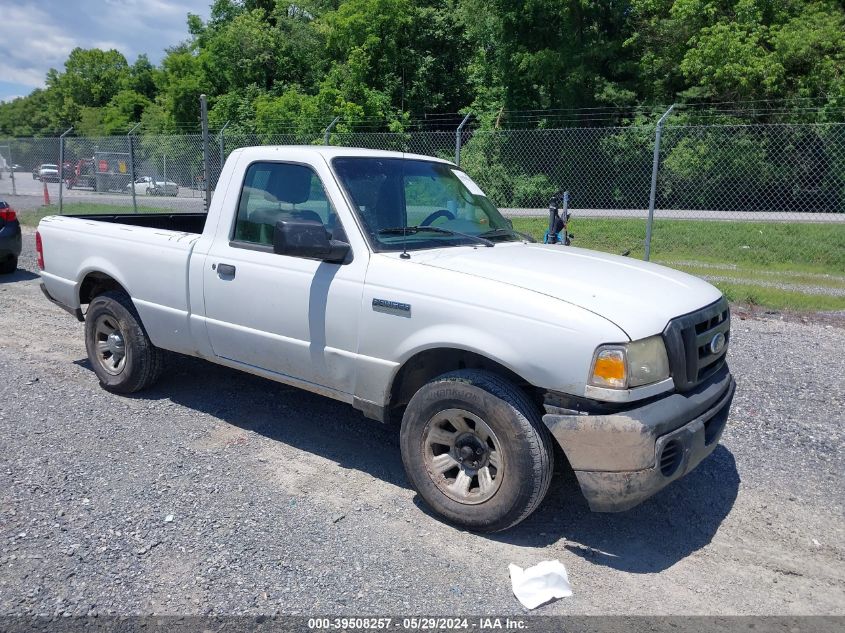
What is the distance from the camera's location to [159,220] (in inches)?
260

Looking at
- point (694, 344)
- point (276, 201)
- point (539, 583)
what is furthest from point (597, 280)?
point (276, 201)

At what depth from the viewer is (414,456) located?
3.82 m

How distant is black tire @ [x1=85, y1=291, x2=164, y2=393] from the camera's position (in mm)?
5395

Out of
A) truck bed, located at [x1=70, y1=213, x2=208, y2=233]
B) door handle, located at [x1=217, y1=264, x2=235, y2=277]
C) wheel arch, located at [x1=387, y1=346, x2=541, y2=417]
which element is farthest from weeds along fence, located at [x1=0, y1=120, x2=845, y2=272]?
wheel arch, located at [x1=387, y1=346, x2=541, y2=417]

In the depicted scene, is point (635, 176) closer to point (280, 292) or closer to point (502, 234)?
point (502, 234)

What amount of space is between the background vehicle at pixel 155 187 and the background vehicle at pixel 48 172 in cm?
764

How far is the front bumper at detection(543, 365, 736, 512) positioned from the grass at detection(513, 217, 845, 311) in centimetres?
781

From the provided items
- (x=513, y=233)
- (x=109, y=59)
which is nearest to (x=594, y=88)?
(x=513, y=233)

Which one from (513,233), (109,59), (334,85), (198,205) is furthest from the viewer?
(109,59)

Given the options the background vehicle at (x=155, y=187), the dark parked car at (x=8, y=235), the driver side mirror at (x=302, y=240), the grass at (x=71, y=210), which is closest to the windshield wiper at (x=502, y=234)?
the driver side mirror at (x=302, y=240)

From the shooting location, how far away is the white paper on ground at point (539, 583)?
124 inches

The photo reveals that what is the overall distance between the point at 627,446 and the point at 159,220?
5073mm

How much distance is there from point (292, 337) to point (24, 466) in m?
1.89

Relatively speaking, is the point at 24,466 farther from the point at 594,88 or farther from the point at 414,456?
the point at 594,88
